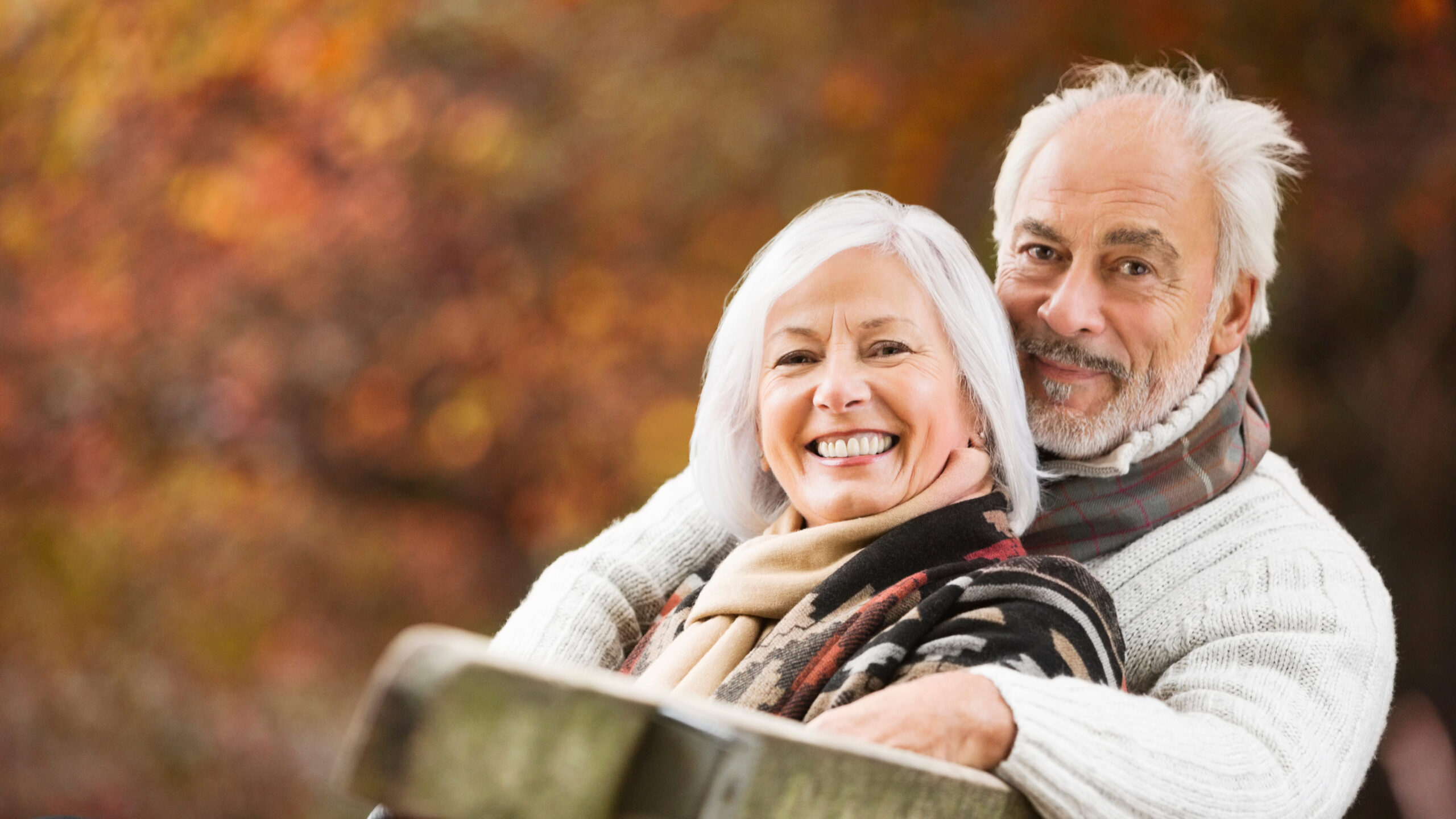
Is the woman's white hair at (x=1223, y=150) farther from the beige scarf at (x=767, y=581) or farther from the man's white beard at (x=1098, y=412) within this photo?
the beige scarf at (x=767, y=581)

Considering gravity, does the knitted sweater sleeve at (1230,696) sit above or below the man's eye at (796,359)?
below

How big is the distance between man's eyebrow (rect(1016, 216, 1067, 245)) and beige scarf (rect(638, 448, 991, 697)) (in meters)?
0.57

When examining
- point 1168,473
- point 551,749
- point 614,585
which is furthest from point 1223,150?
point 551,749

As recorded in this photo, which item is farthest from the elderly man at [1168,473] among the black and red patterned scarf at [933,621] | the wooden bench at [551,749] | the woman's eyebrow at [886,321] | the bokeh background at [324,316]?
the bokeh background at [324,316]

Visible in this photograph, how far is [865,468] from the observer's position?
160 cm

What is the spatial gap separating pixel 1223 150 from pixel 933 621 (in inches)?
44.5

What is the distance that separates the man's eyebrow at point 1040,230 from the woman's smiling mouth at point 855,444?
2.09 ft

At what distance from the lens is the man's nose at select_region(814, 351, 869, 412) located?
160cm

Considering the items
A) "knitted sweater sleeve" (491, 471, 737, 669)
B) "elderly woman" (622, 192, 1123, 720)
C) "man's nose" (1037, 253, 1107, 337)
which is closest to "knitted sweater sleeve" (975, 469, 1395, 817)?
"elderly woman" (622, 192, 1123, 720)

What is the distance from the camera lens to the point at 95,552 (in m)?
5.64

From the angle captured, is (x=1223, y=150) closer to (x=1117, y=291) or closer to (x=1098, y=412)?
(x=1117, y=291)

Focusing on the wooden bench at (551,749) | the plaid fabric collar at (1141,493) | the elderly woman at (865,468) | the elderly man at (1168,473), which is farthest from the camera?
the plaid fabric collar at (1141,493)

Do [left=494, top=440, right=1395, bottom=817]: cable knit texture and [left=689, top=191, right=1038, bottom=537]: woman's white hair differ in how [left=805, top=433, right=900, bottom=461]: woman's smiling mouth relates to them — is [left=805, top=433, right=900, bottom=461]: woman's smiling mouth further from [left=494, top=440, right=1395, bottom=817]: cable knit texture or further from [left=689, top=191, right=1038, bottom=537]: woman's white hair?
[left=494, top=440, right=1395, bottom=817]: cable knit texture

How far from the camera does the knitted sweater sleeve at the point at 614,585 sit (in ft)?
6.53
